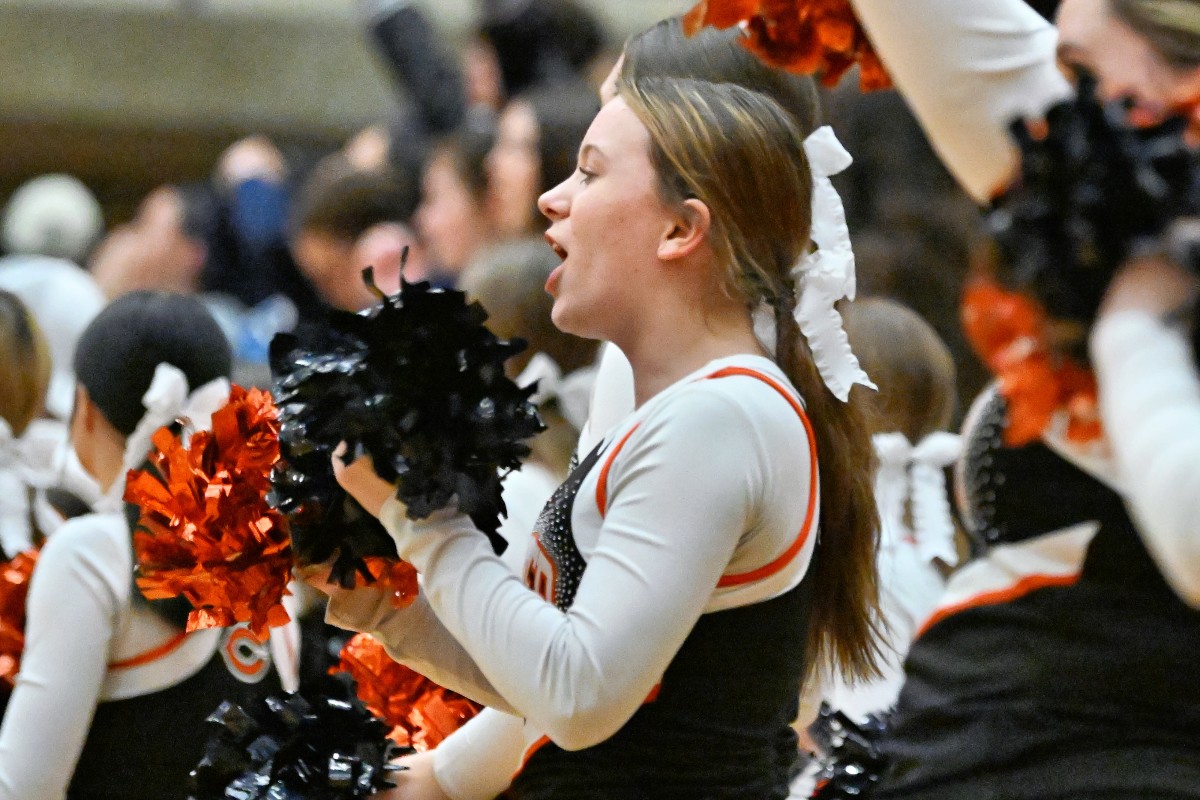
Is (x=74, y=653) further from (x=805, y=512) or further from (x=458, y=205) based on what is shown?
(x=458, y=205)

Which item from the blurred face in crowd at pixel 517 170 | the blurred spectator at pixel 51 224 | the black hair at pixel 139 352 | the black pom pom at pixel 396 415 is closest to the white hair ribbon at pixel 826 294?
the black pom pom at pixel 396 415

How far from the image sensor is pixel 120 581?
278 cm

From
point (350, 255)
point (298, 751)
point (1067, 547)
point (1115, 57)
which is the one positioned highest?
point (1115, 57)

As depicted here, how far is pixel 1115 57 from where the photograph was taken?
1.65 m

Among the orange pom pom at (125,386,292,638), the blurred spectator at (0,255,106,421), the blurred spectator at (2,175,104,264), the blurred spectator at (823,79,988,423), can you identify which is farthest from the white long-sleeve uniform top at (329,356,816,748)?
the blurred spectator at (2,175,104,264)

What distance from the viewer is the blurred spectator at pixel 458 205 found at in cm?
546

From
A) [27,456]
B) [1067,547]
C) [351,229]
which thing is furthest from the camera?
[351,229]

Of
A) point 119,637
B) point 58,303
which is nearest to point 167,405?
point 119,637

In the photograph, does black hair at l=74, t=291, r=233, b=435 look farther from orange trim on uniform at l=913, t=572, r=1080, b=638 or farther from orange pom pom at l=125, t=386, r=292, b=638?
orange trim on uniform at l=913, t=572, r=1080, b=638

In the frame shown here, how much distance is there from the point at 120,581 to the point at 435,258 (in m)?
3.10

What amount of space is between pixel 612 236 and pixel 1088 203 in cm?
65

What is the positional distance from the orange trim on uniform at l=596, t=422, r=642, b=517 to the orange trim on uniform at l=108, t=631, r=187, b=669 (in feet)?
4.03

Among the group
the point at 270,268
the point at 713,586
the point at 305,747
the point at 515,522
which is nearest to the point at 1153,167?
the point at 713,586

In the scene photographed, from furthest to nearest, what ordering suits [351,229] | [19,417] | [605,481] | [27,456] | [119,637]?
[351,229]
[19,417]
[27,456]
[119,637]
[605,481]
